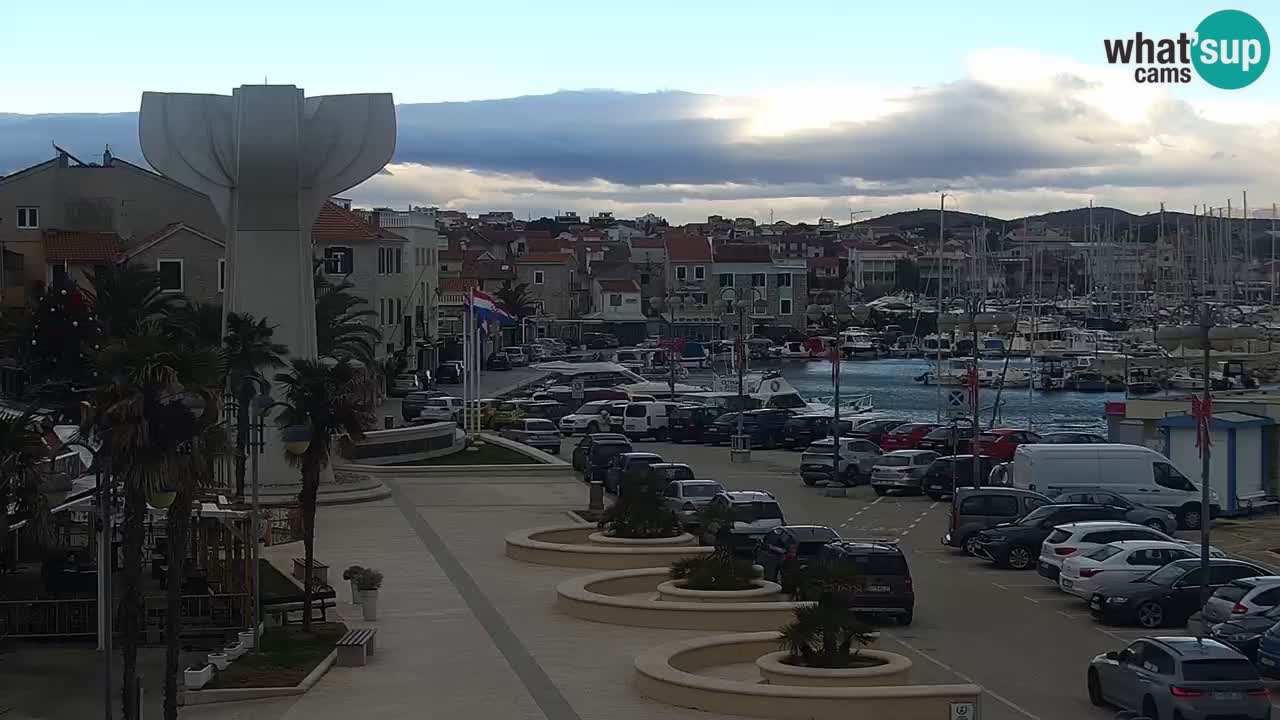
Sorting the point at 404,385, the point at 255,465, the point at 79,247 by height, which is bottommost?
the point at 404,385

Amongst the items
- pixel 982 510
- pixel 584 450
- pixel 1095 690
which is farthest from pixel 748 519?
pixel 584 450

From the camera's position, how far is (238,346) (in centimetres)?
2542

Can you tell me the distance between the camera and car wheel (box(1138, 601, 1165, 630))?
25.2 m

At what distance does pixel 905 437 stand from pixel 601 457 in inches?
516

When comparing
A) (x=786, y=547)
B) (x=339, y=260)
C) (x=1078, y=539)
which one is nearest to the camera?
(x=1078, y=539)

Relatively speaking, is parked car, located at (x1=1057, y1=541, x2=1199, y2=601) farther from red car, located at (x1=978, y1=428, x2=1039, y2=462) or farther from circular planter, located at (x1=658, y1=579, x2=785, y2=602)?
red car, located at (x1=978, y1=428, x2=1039, y2=462)

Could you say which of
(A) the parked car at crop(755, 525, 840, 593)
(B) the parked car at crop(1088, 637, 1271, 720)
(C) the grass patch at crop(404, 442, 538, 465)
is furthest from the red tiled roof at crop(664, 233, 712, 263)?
(B) the parked car at crop(1088, 637, 1271, 720)

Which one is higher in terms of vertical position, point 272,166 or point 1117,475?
point 272,166

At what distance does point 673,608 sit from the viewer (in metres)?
24.1

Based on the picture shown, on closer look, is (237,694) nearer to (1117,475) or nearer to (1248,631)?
(1248,631)

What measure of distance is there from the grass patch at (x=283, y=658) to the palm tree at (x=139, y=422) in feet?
8.23

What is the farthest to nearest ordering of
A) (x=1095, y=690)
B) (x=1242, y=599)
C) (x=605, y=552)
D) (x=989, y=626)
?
(x=605, y=552) < (x=989, y=626) < (x=1242, y=599) < (x=1095, y=690)

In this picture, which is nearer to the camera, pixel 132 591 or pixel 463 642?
pixel 132 591

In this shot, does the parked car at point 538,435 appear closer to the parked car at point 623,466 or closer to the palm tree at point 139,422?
the parked car at point 623,466
